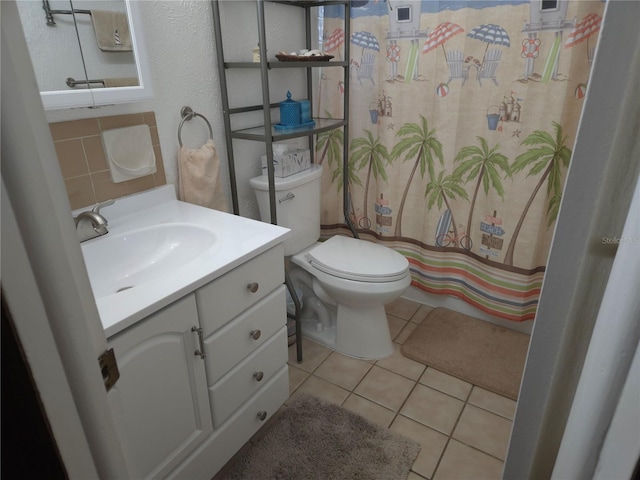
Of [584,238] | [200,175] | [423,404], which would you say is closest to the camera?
[584,238]

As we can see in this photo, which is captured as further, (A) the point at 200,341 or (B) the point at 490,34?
(B) the point at 490,34

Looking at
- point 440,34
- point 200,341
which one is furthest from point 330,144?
point 200,341

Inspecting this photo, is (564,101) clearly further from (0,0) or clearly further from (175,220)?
(0,0)

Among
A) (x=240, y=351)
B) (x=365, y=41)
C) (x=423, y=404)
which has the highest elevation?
(x=365, y=41)

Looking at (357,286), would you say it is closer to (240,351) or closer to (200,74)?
(240,351)

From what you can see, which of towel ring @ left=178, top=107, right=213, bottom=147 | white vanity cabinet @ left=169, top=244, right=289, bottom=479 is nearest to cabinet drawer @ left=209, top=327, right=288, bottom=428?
white vanity cabinet @ left=169, top=244, right=289, bottom=479

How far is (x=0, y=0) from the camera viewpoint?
395mm

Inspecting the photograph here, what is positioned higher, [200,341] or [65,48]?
[65,48]

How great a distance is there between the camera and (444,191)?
207 cm

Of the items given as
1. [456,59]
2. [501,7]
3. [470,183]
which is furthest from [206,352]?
[501,7]

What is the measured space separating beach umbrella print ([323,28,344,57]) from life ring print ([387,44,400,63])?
0.25 metres

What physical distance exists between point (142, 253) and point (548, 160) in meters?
1.59

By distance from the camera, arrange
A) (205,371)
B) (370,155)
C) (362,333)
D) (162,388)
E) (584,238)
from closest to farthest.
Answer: (584,238) < (162,388) < (205,371) < (362,333) < (370,155)

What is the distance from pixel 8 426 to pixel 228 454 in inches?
41.4
